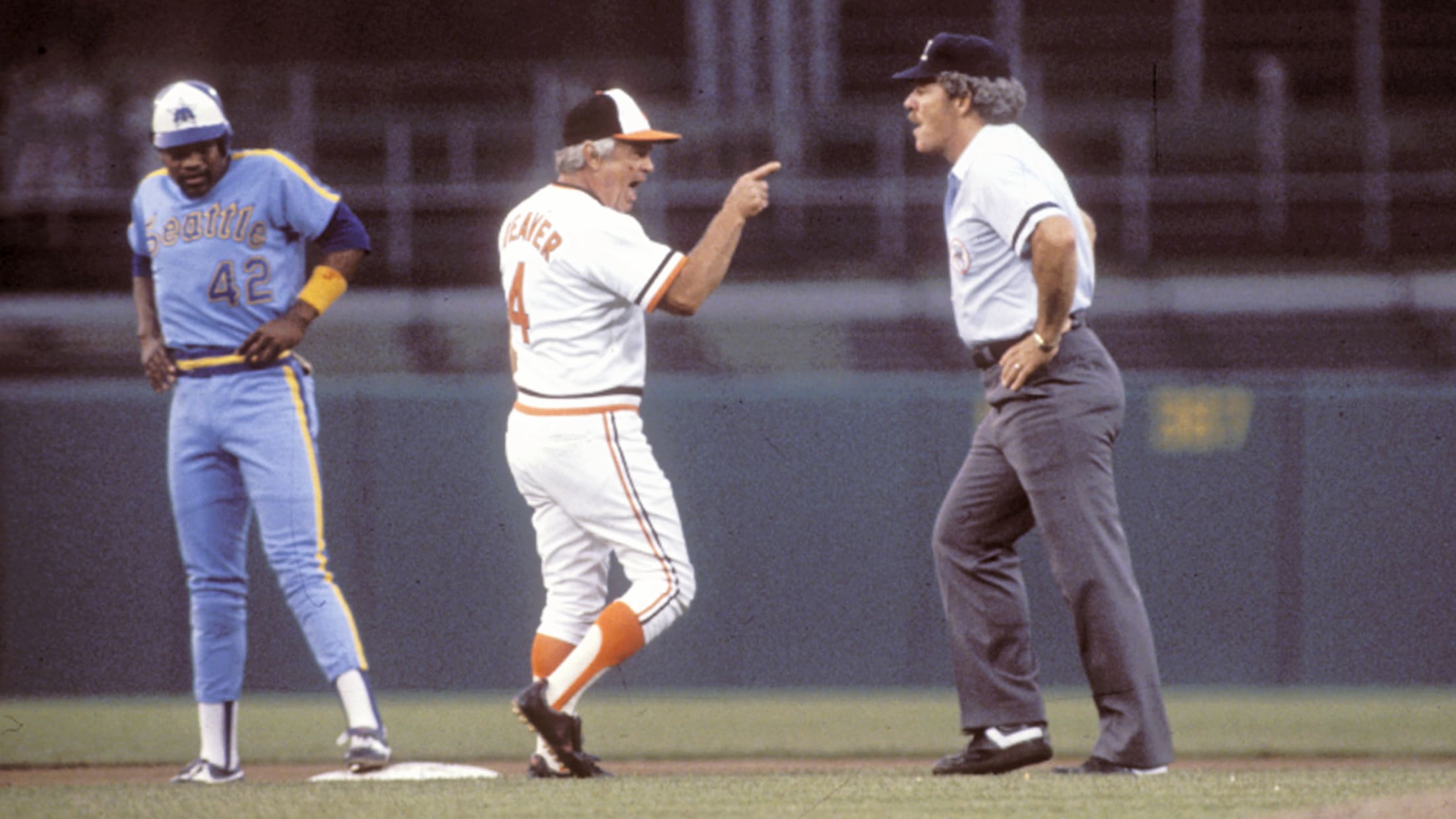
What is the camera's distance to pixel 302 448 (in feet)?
14.4

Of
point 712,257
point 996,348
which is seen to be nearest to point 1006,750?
point 996,348

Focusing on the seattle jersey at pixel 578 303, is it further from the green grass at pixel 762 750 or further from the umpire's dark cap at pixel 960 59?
the green grass at pixel 762 750

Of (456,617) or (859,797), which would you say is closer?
(859,797)

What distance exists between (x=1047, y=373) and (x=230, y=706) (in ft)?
6.88

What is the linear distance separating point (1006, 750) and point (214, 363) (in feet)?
6.84

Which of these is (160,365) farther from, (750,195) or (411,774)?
(750,195)

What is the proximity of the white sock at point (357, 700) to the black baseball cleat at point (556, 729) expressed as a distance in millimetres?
550

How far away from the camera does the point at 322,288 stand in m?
4.48

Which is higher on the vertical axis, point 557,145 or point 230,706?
point 557,145

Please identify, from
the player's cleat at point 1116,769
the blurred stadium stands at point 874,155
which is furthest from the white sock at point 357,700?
the blurred stadium stands at point 874,155

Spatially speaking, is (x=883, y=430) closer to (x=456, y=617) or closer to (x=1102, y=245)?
(x=456, y=617)

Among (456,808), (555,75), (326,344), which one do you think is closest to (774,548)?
(326,344)

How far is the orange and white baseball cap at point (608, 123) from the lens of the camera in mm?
3920

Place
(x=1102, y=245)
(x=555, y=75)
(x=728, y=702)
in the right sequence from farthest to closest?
(x=555, y=75) → (x=1102, y=245) → (x=728, y=702)
